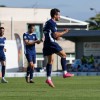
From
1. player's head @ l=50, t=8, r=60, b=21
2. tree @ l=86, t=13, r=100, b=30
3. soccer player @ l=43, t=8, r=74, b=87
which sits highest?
tree @ l=86, t=13, r=100, b=30

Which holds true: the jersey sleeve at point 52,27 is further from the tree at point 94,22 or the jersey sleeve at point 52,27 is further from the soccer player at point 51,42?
the tree at point 94,22

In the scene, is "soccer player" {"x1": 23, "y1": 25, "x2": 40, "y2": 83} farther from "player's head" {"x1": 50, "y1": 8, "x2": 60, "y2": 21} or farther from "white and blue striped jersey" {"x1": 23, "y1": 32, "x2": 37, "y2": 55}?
"player's head" {"x1": 50, "y1": 8, "x2": 60, "y2": 21}

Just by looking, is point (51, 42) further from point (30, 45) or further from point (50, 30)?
point (30, 45)

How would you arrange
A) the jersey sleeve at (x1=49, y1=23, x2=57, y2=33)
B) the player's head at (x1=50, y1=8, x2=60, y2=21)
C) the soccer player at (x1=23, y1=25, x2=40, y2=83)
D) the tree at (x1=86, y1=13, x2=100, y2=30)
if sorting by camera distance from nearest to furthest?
the player's head at (x1=50, y1=8, x2=60, y2=21) → the jersey sleeve at (x1=49, y1=23, x2=57, y2=33) → the soccer player at (x1=23, y1=25, x2=40, y2=83) → the tree at (x1=86, y1=13, x2=100, y2=30)

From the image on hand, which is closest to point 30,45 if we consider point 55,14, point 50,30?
point 50,30

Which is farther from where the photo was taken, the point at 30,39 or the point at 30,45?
the point at 30,45

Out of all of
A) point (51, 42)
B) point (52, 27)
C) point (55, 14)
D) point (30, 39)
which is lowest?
point (51, 42)

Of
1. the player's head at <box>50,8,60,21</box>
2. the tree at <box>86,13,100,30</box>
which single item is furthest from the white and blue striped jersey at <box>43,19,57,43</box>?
the tree at <box>86,13,100,30</box>

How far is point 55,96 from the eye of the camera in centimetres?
1170

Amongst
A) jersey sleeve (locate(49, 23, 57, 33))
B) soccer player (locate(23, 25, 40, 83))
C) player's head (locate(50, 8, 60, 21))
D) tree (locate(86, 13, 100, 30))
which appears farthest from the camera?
tree (locate(86, 13, 100, 30))

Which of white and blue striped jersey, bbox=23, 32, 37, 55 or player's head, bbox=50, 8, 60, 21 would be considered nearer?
player's head, bbox=50, 8, 60, 21

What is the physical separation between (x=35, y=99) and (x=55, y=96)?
0.81m

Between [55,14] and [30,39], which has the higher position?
[55,14]

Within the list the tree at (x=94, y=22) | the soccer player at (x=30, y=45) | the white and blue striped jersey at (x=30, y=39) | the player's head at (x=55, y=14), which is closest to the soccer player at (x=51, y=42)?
the player's head at (x=55, y=14)
